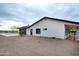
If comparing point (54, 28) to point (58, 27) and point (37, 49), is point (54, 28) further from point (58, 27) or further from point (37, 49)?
point (37, 49)

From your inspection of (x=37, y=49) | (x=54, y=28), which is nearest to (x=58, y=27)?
(x=54, y=28)

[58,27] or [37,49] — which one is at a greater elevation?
[58,27]

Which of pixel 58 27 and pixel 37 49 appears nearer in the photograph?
pixel 37 49

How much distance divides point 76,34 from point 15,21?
4.09 metres

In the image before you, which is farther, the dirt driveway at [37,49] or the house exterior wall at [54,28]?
the house exterior wall at [54,28]

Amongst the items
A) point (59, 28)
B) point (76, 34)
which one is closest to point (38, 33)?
point (59, 28)

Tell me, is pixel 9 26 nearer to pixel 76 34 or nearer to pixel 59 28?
pixel 59 28

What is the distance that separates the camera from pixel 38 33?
28.2ft

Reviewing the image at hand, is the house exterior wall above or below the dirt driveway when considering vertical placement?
above

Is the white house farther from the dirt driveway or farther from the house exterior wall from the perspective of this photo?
the dirt driveway

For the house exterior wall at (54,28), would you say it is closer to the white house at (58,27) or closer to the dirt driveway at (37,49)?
the white house at (58,27)

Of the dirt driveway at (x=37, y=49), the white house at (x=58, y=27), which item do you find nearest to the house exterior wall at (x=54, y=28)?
the white house at (x=58, y=27)

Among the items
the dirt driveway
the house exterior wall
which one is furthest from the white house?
the dirt driveway

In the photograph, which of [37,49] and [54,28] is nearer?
[37,49]
